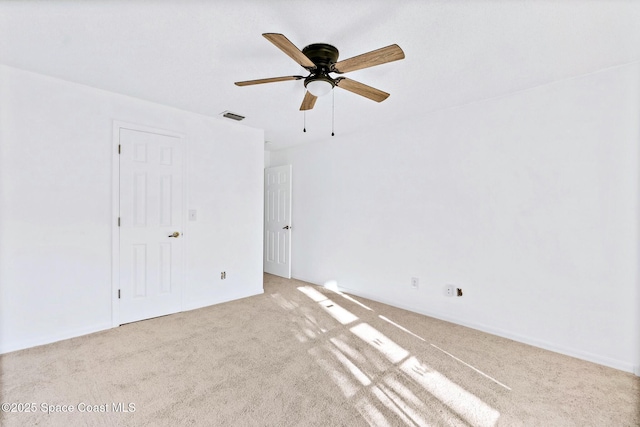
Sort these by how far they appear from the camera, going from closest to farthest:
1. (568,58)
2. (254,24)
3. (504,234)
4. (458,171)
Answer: (254,24) → (568,58) → (504,234) → (458,171)

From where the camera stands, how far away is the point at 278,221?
523 cm

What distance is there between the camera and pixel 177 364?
2266 millimetres

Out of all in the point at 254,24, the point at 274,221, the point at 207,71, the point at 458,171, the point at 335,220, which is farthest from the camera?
the point at 274,221

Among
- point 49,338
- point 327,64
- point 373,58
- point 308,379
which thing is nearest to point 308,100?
point 327,64

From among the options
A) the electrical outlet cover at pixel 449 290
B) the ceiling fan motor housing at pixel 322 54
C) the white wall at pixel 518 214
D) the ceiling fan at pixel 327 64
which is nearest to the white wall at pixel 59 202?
the ceiling fan at pixel 327 64

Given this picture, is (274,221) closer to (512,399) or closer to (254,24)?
(254,24)

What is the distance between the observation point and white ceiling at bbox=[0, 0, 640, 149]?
5.53ft

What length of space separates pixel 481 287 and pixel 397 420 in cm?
187

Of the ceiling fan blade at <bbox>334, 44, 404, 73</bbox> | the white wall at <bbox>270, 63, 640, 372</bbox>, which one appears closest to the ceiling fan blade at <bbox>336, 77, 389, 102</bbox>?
the ceiling fan blade at <bbox>334, 44, 404, 73</bbox>

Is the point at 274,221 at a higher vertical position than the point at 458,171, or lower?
lower

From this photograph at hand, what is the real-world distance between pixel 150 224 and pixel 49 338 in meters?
1.31

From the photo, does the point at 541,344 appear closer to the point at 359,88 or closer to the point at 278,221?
the point at 359,88

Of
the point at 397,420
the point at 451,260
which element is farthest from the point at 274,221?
the point at 397,420

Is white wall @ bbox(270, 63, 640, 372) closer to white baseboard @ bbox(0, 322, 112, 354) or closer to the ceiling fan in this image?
the ceiling fan
